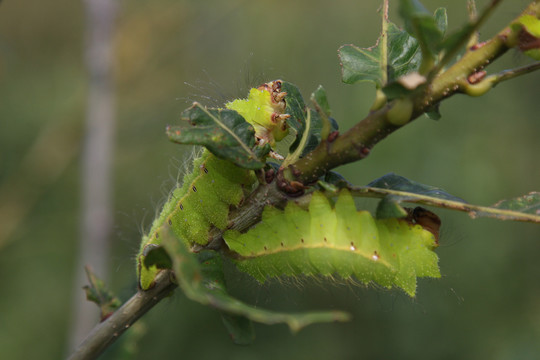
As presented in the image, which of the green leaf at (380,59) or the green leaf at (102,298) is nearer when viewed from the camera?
the green leaf at (380,59)

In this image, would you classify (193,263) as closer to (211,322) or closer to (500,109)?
(211,322)

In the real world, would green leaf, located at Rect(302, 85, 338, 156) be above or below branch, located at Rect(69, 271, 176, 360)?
above

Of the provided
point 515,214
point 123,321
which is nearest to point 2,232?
point 123,321

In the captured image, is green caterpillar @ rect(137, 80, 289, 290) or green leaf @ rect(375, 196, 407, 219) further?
green caterpillar @ rect(137, 80, 289, 290)

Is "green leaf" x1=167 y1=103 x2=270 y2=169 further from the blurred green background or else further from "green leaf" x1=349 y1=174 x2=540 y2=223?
the blurred green background

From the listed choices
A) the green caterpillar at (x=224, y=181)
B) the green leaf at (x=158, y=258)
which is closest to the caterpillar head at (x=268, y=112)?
the green caterpillar at (x=224, y=181)

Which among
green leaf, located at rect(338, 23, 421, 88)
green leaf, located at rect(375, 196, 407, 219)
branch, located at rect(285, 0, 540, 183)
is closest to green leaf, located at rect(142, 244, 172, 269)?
branch, located at rect(285, 0, 540, 183)

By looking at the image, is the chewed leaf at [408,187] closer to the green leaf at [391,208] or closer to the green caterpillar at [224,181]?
the green leaf at [391,208]

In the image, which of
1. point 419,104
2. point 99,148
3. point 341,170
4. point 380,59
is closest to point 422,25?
point 419,104
